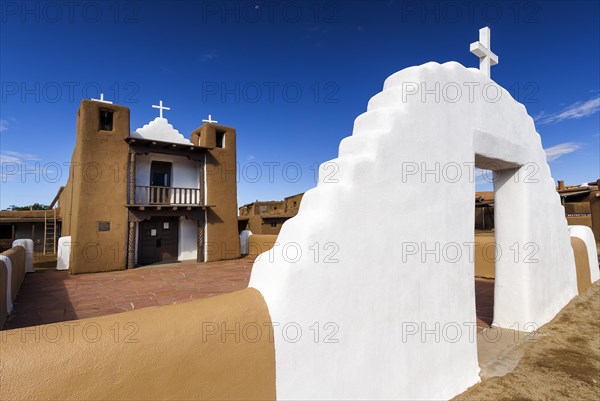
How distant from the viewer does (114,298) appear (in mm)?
7660

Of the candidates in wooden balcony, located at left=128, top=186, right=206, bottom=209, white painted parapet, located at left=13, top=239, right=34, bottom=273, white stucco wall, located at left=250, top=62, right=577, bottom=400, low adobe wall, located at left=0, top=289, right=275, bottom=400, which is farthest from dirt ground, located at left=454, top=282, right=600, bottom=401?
→ white painted parapet, located at left=13, top=239, right=34, bottom=273

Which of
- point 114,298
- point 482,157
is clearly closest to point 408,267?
point 482,157

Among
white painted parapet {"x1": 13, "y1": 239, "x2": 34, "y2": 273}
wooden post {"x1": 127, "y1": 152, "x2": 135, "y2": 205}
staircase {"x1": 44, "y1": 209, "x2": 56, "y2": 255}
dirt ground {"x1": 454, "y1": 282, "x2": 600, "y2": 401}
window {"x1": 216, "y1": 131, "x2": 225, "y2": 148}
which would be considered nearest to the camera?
dirt ground {"x1": 454, "y1": 282, "x2": 600, "y2": 401}

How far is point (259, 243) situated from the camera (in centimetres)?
1681

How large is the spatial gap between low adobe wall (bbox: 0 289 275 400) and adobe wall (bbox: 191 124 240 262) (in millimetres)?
13510

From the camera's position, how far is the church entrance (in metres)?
14.3

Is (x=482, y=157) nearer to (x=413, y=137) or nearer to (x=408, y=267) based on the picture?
(x=413, y=137)

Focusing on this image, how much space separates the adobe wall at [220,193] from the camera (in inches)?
595

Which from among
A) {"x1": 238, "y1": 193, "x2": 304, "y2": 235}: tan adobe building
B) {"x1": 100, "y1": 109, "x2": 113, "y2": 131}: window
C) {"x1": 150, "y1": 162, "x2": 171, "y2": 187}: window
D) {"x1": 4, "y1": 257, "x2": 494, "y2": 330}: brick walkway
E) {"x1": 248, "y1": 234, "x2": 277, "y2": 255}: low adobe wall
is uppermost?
{"x1": 100, "y1": 109, "x2": 113, "y2": 131}: window

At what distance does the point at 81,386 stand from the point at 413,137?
318 cm

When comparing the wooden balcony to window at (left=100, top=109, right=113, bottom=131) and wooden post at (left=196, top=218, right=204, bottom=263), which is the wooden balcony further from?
window at (left=100, top=109, right=113, bottom=131)

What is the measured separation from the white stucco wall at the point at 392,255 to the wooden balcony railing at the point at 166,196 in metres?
12.5

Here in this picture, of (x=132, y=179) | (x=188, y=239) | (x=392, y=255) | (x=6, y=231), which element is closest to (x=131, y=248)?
(x=132, y=179)

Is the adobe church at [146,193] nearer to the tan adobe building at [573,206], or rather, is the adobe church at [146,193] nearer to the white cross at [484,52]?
the white cross at [484,52]
